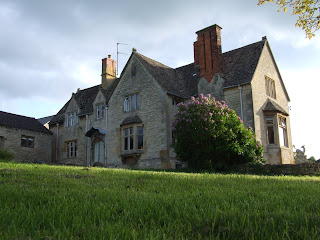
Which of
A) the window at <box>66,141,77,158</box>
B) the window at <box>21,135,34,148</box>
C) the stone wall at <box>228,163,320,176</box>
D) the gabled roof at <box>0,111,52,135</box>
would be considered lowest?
the stone wall at <box>228,163,320,176</box>

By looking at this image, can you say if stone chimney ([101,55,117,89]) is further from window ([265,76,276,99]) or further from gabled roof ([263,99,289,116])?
gabled roof ([263,99,289,116])

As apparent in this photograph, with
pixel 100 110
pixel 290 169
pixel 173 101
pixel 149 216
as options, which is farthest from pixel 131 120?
pixel 149 216

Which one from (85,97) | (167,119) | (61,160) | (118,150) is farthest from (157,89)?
(61,160)

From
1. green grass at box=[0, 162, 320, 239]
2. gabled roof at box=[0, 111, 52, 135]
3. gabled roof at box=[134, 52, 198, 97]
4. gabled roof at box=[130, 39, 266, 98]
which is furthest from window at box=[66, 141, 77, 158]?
green grass at box=[0, 162, 320, 239]

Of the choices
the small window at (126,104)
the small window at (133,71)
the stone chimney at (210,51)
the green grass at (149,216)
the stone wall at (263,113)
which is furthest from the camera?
the small window at (126,104)

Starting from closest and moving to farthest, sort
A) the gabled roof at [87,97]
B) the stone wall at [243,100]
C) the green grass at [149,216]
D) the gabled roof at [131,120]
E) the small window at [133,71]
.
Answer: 1. the green grass at [149,216]
2. the stone wall at [243,100]
3. the gabled roof at [131,120]
4. the small window at [133,71]
5. the gabled roof at [87,97]

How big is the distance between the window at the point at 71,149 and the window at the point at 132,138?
8.27 metres

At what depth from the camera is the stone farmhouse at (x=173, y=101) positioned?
23297mm

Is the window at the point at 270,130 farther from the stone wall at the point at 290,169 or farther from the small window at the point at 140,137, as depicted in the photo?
the small window at the point at 140,137

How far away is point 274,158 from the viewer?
74.9 feet

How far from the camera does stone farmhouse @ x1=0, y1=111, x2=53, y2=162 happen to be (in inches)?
1235

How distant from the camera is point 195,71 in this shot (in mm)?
28234

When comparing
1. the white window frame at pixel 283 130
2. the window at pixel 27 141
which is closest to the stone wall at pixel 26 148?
the window at pixel 27 141

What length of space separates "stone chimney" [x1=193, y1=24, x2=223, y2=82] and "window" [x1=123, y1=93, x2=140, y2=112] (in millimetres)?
5804
